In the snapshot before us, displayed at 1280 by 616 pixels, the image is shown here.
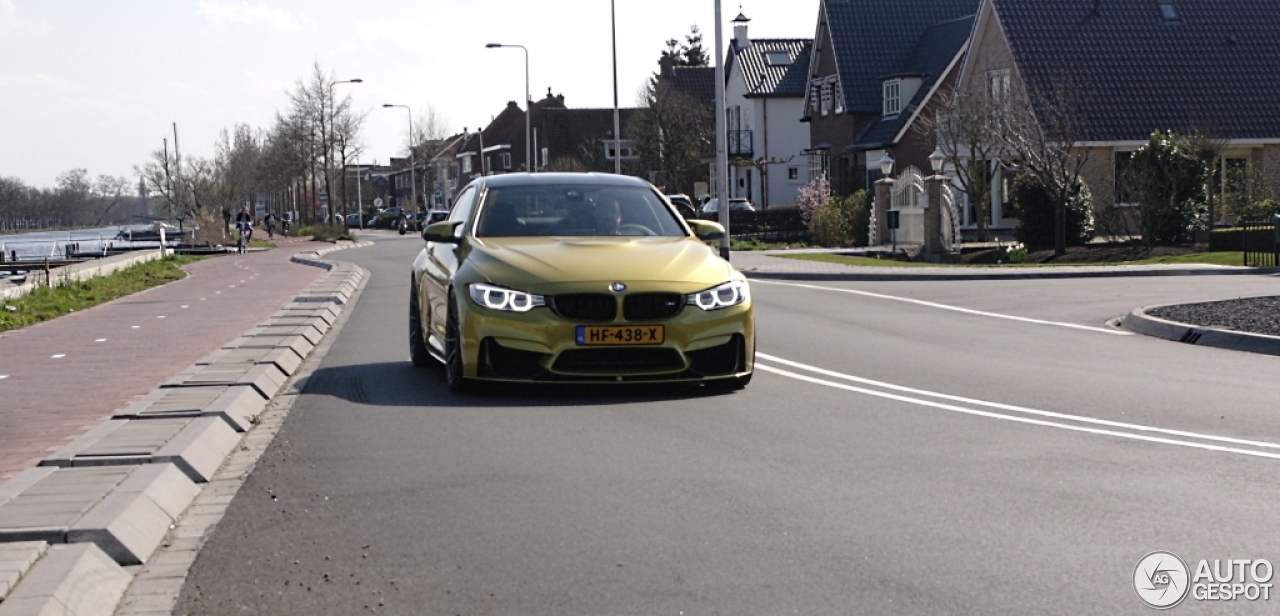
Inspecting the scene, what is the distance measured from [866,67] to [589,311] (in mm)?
48724

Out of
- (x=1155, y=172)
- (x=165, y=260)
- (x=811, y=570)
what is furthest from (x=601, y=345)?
(x=165, y=260)

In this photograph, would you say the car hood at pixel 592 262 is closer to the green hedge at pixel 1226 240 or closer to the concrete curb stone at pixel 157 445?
the concrete curb stone at pixel 157 445

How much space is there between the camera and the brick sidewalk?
30.2 ft

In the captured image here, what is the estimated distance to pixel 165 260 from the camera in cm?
4162

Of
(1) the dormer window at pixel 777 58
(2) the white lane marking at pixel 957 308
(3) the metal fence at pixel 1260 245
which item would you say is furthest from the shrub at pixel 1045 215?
(1) the dormer window at pixel 777 58

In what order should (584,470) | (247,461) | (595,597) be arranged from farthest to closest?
(247,461) < (584,470) < (595,597)

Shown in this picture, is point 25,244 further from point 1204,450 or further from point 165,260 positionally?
point 1204,450

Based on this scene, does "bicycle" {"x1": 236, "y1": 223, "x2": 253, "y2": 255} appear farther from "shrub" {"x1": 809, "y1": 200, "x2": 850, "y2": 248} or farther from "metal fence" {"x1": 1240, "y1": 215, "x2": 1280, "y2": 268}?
"metal fence" {"x1": 1240, "y1": 215, "x2": 1280, "y2": 268}

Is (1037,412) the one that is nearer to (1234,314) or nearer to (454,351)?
(454,351)

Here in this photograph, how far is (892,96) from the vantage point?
176 ft

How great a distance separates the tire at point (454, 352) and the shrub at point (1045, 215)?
25.7 metres

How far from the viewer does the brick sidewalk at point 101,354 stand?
9195 mm

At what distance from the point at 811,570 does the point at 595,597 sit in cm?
84

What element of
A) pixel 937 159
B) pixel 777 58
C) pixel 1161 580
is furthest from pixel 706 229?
pixel 777 58
